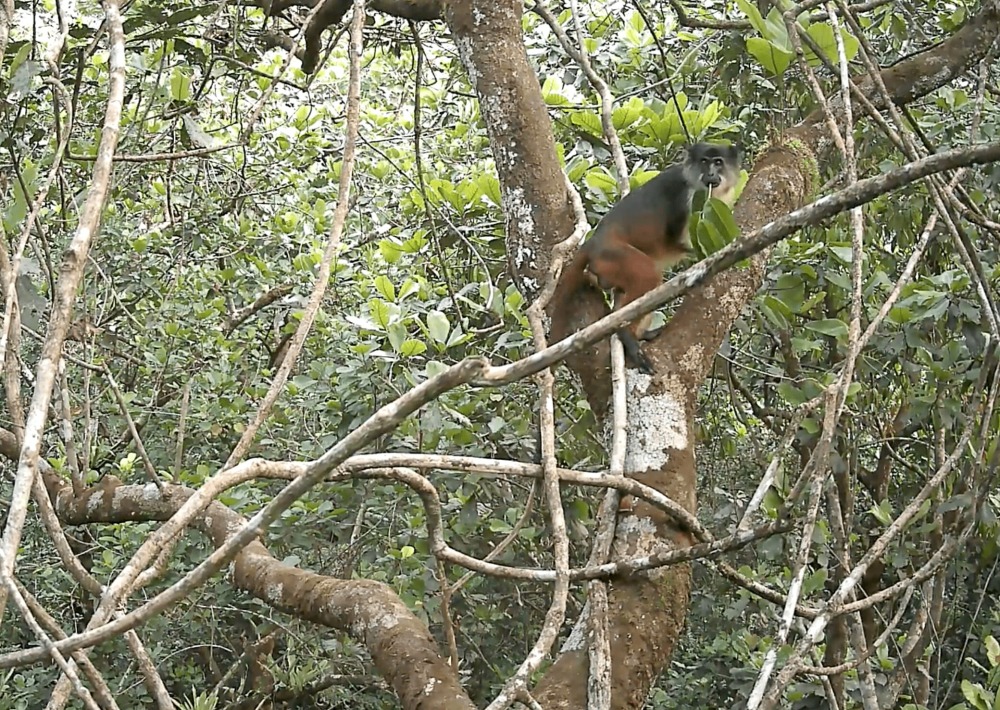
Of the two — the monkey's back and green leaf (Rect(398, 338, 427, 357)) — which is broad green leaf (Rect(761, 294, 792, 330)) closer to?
the monkey's back

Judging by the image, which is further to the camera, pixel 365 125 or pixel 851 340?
pixel 365 125

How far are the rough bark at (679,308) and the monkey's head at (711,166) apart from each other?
47 cm

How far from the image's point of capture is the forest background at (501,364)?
4.20 feet

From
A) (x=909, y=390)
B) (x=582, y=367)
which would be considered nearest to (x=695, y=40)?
(x=909, y=390)

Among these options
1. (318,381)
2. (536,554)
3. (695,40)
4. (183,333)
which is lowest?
(536,554)

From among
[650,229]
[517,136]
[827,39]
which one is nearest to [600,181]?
[650,229]

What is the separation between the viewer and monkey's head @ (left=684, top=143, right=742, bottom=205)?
2713 millimetres

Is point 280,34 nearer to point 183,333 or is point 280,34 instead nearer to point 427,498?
point 183,333

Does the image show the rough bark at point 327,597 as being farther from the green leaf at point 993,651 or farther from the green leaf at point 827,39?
the green leaf at point 993,651

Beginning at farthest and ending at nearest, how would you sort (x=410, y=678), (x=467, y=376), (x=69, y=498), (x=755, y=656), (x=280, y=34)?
(x=755, y=656) < (x=280, y=34) < (x=69, y=498) < (x=410, y=678) < (x=467, y=376)

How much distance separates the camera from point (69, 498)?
104 inches

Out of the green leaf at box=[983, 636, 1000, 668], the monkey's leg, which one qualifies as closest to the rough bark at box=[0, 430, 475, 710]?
the monkey's leg

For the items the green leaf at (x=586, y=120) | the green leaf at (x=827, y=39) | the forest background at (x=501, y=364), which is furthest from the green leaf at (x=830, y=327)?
the green leaf at (x=827, y=39)

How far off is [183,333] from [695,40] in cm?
229
